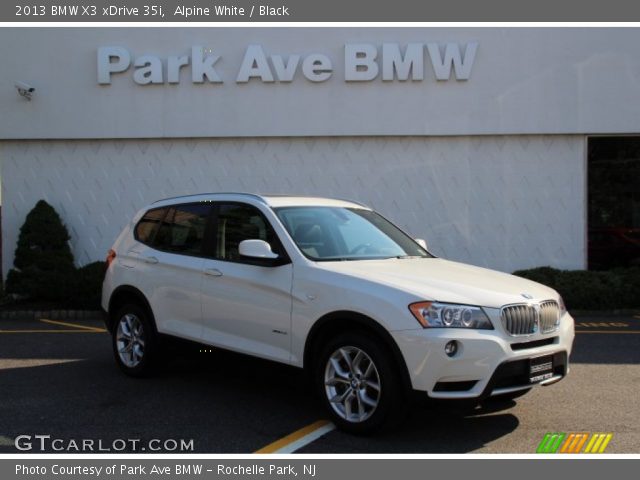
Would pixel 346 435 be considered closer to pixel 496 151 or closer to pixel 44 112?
pixel 496 151

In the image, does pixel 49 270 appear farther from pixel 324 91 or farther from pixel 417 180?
pixel 417 180

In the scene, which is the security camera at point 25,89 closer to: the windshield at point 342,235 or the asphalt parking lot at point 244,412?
the asphalt parking lot at point 244,412

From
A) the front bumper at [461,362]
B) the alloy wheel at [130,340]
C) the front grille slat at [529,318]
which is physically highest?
the front grille slat at [529,318]

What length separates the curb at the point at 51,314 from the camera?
11.8m

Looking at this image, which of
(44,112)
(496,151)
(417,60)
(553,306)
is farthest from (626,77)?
(44,112)

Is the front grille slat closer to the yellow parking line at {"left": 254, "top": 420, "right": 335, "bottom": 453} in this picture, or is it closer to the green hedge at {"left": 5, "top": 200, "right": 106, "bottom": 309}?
the yellow parking line at {"left": 254, "top": 420, "right": 335, "bottom": 453}

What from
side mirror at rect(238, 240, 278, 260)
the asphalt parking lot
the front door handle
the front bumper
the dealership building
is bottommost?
the asphalt parking lot

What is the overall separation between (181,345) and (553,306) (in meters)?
3.37

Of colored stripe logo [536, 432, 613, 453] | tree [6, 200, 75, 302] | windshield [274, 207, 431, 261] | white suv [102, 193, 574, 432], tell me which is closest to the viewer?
white suv [102, 193, 574, 432]

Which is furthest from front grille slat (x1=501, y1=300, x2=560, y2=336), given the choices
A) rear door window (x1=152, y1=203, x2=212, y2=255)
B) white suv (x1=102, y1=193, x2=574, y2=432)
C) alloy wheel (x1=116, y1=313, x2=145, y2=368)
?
alloy wheel (x1=116, y1=313, x2=145, y2=368)

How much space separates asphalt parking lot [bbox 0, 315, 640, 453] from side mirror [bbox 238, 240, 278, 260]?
0.91 meters
